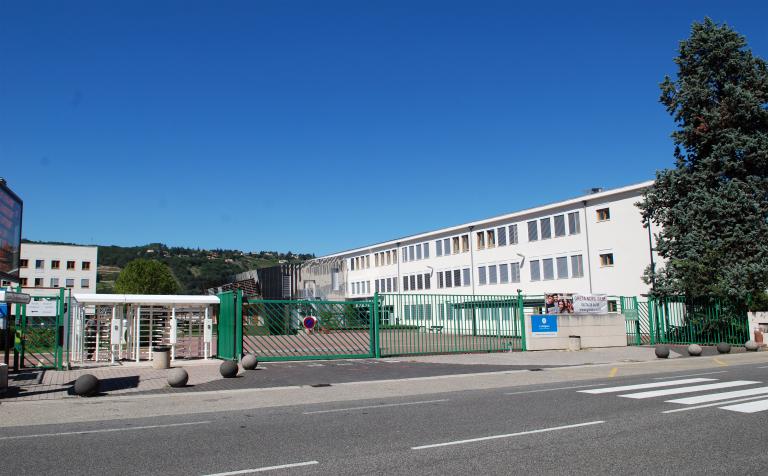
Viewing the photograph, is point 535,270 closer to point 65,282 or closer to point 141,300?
point 141,300

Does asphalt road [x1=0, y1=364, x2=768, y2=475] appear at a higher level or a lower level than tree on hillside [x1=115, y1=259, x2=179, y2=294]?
lower

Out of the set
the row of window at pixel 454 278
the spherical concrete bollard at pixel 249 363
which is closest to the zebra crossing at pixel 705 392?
the spherical concrete bollard at pixel 249 363

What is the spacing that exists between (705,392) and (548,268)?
36104 mm

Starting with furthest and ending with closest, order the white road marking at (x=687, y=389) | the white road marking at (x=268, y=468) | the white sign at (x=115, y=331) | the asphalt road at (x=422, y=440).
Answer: the white sign at (x=115, y=331), the white road marking at (x=687, y=389), the asphalt road at (x=422, y=440), the white road marking at (x=268, y=468)

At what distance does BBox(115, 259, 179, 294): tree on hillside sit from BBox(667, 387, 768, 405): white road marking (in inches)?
3164

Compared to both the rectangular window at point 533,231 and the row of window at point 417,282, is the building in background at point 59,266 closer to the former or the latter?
the row of window at point 417,282

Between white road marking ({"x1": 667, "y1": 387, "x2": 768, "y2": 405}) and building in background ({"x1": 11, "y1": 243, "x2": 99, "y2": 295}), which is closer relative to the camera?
white road marking ({"x1": 667, "y1": 387, "x2": 768, "y2": 405})

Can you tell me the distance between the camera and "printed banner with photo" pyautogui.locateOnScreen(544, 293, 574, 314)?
27.5 metres

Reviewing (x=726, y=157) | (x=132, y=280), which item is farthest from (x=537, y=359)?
(x=132, y=280)

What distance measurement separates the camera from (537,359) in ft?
74.6

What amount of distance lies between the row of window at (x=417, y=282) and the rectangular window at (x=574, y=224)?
17.8m

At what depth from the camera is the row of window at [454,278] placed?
5624cm

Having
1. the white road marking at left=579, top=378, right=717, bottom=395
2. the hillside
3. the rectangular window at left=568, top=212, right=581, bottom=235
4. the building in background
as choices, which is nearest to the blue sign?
the white road marking at left=579, top=378, right=717, bottom=395

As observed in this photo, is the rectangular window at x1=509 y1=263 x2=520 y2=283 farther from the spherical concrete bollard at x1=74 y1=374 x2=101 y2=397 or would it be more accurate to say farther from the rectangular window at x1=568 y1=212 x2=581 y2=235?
the spherical concrete bollard at x1=74 y1=374 x2=101 y2=397
